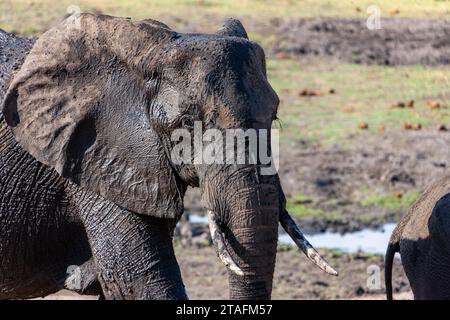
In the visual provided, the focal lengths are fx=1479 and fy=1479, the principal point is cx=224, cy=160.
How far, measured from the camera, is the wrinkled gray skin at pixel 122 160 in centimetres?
554

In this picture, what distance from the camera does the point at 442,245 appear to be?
6.97m

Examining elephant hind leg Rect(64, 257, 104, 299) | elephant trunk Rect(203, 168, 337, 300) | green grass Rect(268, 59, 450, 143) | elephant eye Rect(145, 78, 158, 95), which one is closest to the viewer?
elephant trunk Rect(203, 168, 337, 300)

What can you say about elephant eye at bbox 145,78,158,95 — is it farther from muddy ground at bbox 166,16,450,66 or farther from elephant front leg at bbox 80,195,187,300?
muddy ground at bbox 166,16,450,66

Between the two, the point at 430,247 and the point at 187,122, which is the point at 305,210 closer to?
the point at 430,247

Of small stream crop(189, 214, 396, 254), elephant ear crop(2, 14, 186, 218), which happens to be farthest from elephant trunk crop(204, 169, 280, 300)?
small stream crop(189, 214, 396, 254)

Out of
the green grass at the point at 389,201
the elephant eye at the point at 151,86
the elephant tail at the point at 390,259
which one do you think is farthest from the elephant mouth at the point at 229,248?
the green grass at the point at 389,201

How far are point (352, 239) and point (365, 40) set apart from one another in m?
5.85

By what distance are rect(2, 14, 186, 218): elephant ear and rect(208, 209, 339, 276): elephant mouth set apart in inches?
15.4

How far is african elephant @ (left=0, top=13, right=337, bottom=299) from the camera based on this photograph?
5.52m

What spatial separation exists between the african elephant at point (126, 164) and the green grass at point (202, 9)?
9.91m

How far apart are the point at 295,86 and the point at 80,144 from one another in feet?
28.8

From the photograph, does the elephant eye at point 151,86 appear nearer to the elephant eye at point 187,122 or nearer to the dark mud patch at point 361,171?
the elephant eye at point 187,122

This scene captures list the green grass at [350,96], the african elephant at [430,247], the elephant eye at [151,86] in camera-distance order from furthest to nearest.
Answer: the green grass at [350,96] → the african elephant at [430,247] → the elephant eye at [151,86]

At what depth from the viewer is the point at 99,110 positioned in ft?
19.7
